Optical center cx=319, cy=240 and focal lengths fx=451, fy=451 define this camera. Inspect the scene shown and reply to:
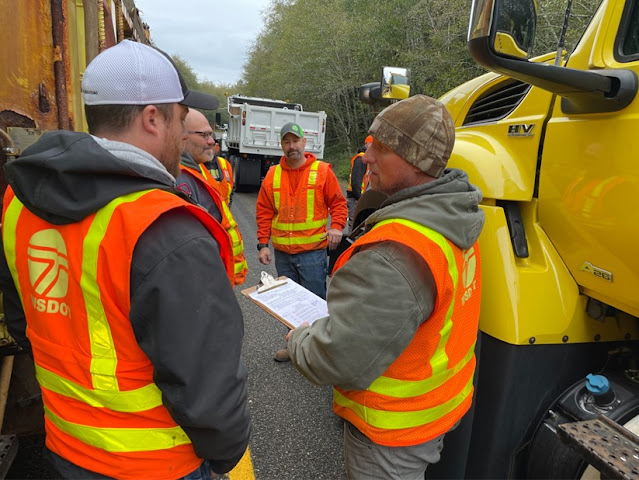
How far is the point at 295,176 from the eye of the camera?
397 centimetres


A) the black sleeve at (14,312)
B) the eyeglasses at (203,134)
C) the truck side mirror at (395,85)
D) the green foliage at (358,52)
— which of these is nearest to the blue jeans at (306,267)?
the eyeglasses at (203,134)

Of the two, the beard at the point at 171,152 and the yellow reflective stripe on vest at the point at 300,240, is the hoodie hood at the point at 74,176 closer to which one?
the beard at the point at 171,152

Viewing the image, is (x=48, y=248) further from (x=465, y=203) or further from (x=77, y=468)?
(x=465, y=203)

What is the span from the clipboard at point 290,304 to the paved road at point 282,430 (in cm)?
113

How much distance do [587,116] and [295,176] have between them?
269 cm

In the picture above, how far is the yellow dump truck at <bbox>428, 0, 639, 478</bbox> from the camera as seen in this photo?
54.9 inches

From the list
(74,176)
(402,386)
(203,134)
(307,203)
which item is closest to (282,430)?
(402,386)

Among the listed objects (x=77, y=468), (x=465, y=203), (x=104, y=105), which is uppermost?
(x=104, y=105)

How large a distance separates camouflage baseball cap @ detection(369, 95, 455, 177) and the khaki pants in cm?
97

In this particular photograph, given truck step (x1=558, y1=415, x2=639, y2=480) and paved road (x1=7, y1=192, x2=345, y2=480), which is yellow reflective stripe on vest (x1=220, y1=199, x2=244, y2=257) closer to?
paved road (x1=7, y1=192, x2=345, y2=480)

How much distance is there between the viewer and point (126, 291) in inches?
42.6

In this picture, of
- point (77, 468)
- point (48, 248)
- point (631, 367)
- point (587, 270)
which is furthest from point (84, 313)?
point (631, 367)

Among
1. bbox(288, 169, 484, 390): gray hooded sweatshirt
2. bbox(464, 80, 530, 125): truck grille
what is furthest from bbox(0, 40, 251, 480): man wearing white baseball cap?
bbox(464, 80, 530, 125): truck grille

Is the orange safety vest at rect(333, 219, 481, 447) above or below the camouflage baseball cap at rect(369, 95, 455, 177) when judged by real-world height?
below
